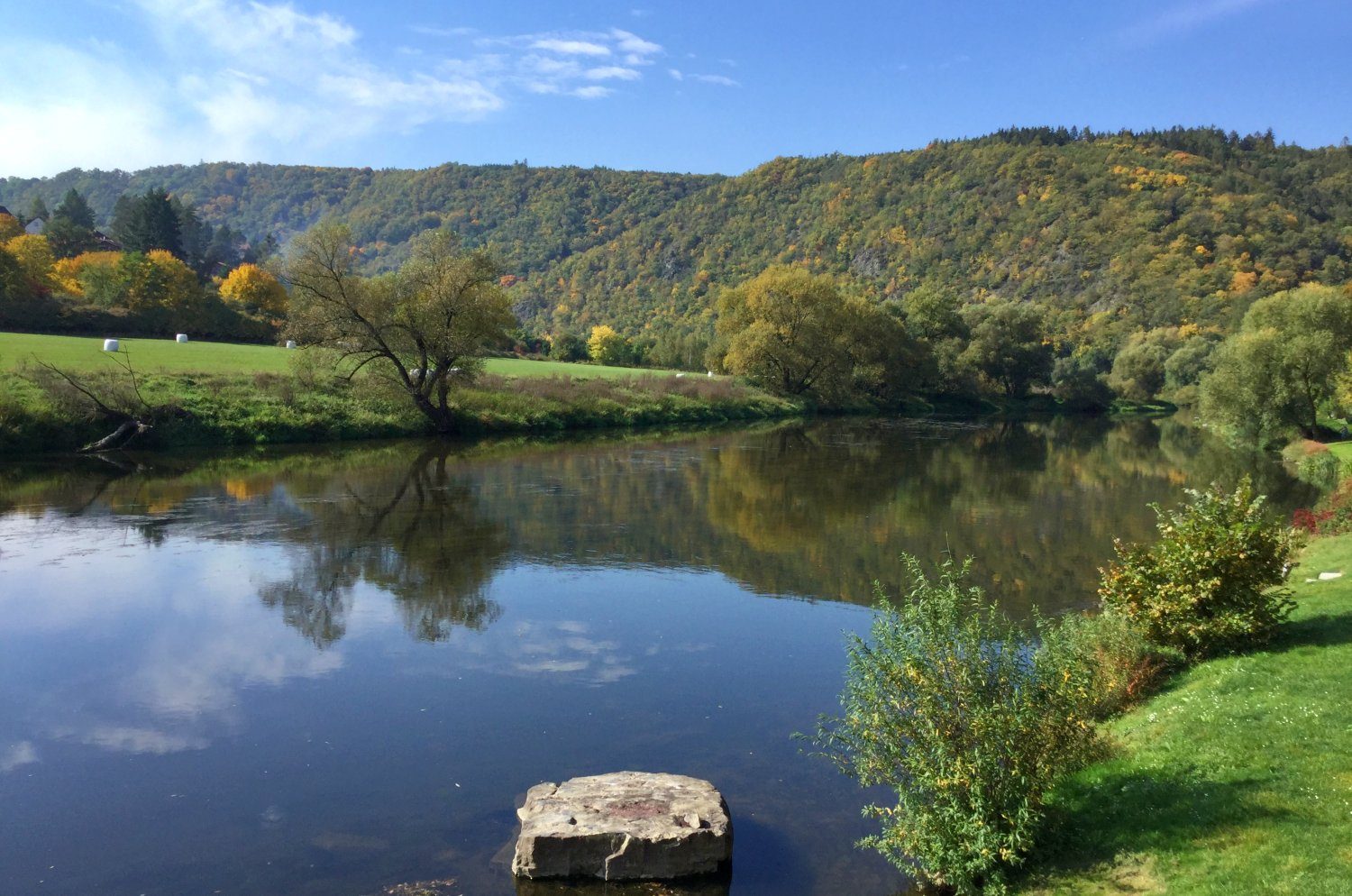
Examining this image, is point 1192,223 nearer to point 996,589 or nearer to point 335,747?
point 996,589

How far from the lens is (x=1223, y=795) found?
6.98m

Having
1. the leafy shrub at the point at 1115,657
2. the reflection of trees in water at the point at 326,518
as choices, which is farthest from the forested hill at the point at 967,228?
the leafy shrub at the point at 1115,657

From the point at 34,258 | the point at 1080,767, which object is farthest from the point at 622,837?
the point at 34,258

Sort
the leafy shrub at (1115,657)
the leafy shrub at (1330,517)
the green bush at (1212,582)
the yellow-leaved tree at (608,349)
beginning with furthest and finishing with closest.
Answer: the yellow-leaved tree at (608,349) < the leafy shrub at (1330,517) < the green bush at (1212,582) < the leafy shrub at (1115,657)

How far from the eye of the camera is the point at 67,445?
111 ft

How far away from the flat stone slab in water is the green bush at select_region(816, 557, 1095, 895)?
1.33m

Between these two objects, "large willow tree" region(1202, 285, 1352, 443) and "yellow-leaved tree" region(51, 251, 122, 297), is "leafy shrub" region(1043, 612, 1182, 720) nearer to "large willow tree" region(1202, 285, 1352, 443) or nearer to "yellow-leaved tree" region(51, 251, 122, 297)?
"large willow tree" region(1202, 285, 1352, 443)

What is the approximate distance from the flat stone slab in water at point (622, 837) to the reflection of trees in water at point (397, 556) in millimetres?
6801

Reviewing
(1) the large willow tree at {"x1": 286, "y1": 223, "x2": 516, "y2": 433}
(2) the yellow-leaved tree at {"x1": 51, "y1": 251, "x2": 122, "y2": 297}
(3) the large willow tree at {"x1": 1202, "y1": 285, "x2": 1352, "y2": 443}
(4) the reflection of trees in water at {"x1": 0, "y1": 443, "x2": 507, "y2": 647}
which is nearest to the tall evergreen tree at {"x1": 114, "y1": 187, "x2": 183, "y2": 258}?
(2) the yellow-leaved tree at {"x1": 51, "y1": 251, "x2": 122, "y2": 297}

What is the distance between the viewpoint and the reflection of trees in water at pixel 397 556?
1488 centimetres

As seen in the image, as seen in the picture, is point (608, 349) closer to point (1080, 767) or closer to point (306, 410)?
point (306, 410)

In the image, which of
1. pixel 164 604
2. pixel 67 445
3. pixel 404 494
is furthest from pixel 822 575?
pixel 67 445

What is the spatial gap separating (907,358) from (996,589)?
218 ft

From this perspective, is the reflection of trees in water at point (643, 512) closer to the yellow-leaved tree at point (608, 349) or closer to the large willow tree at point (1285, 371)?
the large willow tree at point (1285, 371)
